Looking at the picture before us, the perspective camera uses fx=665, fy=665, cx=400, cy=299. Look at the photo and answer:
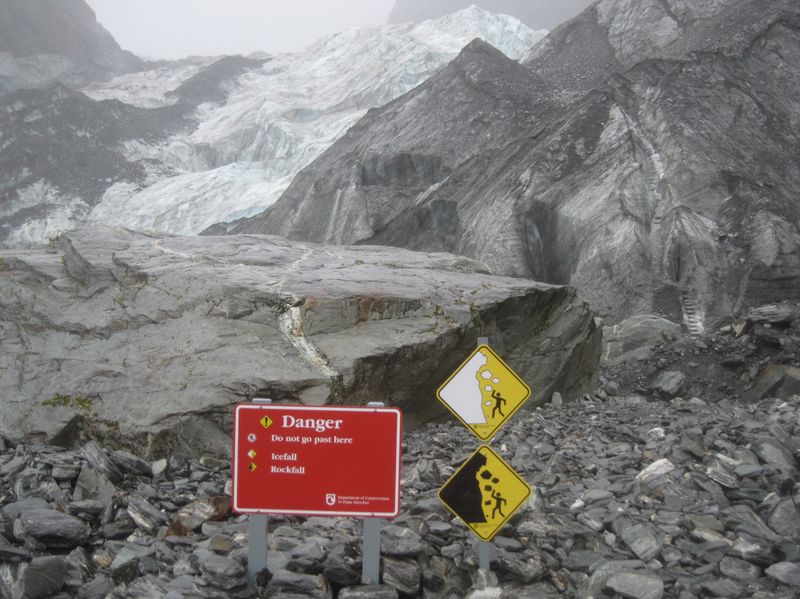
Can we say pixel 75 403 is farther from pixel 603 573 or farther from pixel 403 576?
pixel 603 573

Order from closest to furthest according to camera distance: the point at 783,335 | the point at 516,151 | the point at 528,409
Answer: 1. the point at 528,409
2. the point at 783,335
3. the point at 516,151

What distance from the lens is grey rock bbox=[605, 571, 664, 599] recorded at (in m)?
4.20

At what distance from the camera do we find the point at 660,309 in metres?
18.2

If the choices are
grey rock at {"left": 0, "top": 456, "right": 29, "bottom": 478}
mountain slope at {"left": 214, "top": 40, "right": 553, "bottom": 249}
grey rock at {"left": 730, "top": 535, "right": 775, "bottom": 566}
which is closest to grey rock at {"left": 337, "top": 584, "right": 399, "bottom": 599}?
grey rock at {"left": 730, "top": 535, "right": 775, "bottom": 566}

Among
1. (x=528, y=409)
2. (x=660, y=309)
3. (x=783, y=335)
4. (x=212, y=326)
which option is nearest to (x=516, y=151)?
(x=660, y=309)

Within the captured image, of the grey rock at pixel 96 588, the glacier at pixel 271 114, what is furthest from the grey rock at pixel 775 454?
the glacier at pixel 271 114

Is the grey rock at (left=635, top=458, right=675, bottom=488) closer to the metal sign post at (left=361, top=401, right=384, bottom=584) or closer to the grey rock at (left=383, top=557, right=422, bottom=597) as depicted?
the grey rock at (left=383, top=557, right=422, bottom=597)

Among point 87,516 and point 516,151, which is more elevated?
point 516,151

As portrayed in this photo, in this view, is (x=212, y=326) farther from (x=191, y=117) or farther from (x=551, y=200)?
(x=191, y=117)

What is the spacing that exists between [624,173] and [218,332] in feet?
53.3

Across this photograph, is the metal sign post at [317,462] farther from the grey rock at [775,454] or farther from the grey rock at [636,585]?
the grey rock at [775,454]

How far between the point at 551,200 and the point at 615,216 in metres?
2.47

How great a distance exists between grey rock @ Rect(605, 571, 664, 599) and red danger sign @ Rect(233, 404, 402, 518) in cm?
156

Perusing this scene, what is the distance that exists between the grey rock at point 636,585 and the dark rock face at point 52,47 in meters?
70.5
